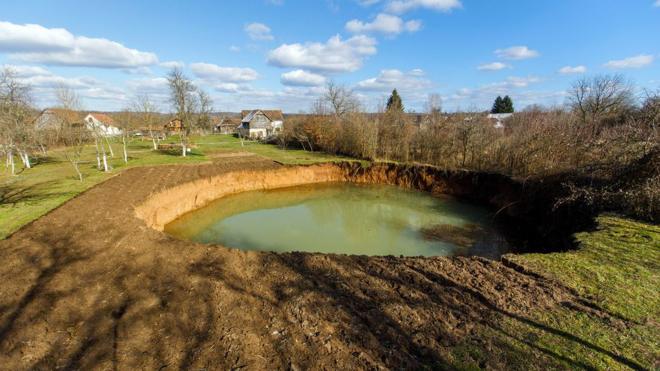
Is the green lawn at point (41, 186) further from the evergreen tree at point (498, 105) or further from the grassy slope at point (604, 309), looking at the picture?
the evergreen tree at point (498, 105)

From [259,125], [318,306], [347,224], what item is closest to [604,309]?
[318,306]

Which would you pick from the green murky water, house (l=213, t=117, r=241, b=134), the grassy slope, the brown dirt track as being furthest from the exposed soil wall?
house (l=213, t=117, r=241, b=134)

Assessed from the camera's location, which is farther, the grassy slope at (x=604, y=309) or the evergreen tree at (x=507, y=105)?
the evergreen tree at (x=507, y=105)

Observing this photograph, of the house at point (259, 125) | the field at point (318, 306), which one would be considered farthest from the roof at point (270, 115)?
the field at point (318, 306)

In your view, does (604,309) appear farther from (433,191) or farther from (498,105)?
(498,105)

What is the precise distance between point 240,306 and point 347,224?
8.99 m

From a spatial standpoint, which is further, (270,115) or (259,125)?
(270,115)

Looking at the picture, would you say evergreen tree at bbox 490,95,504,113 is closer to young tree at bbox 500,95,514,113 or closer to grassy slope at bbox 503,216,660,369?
young tree at bbox 500,95,514,113

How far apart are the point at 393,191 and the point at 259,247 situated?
38.8 feet

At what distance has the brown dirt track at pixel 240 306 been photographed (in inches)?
160

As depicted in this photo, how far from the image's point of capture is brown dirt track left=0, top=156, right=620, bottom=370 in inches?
160

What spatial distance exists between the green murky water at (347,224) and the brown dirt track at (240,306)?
367 cm

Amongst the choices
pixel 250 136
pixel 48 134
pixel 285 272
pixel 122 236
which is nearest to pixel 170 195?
pixel 122 236

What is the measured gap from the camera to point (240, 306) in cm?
516
